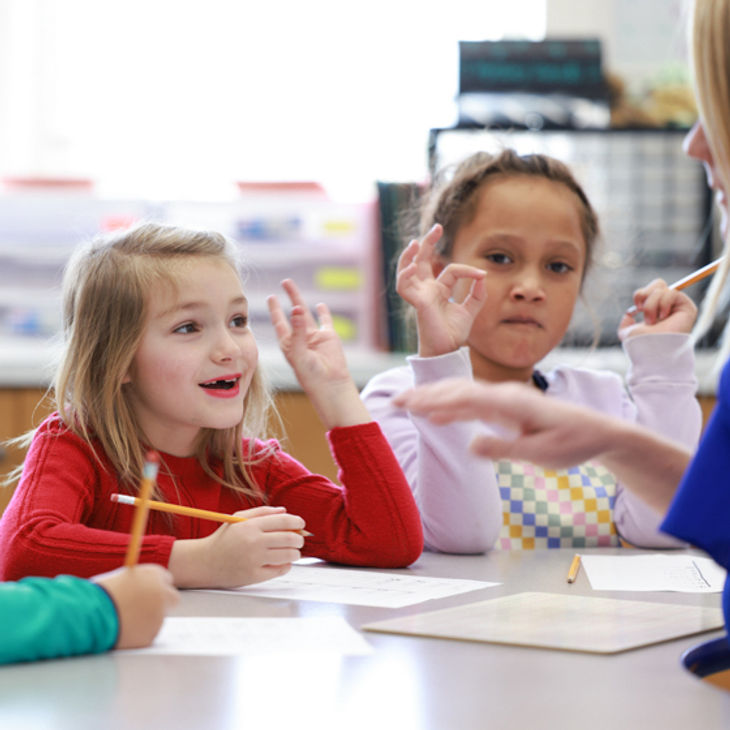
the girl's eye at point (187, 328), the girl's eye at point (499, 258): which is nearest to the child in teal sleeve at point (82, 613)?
the girl's eye at point (187, 328)

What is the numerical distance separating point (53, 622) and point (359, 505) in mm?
567

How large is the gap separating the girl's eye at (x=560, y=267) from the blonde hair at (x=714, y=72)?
0.80 meters

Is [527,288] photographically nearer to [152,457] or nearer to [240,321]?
[240,321]

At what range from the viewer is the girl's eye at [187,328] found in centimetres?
115

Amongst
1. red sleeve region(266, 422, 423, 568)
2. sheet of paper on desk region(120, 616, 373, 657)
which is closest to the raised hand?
red sleeve region(266, 422, 423, 568)

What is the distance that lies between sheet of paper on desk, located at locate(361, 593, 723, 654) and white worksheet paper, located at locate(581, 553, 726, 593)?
0.38ft

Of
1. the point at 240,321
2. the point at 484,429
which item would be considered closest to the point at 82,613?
the point at 240,321

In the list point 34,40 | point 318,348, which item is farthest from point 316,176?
point 318,348

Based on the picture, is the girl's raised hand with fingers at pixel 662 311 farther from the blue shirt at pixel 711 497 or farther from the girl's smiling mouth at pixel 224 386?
the blue shirt at pixel 711 497

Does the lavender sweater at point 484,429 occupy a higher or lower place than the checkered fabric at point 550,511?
higher

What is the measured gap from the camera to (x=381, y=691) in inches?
22.2

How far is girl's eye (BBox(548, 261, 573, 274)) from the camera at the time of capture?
4.97ft

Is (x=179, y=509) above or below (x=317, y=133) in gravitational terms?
below

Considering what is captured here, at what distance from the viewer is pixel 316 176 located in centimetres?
301
